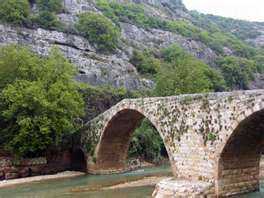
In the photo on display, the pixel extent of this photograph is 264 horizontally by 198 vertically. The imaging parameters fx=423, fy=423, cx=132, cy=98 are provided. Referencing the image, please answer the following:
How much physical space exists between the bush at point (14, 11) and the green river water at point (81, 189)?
29.7m

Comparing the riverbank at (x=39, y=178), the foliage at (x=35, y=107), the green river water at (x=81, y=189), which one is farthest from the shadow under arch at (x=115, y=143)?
the foliage at (x=35, y=107)

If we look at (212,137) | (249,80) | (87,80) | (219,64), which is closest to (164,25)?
(219,64)

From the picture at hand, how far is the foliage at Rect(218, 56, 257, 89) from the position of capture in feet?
232

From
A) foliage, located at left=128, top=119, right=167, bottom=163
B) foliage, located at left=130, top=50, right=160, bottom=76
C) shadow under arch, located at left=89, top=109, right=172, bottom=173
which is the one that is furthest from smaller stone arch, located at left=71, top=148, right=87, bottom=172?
foliage, located at left=130, top=50, right=160, bottom=76

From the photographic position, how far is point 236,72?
236 ft

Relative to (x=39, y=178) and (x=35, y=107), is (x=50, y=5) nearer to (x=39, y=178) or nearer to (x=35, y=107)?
(x=35, y=107)

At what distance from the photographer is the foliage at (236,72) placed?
7081 cm

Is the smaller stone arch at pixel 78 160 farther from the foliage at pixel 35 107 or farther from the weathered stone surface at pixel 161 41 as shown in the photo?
the weathered stone surface at pixel 161 41

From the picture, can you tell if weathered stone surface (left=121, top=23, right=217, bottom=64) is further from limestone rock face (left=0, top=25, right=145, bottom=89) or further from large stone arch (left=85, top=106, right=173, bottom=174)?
large stone arch (left=85, top=106, right=173, bottom=174)

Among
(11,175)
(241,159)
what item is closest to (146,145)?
(11,175)

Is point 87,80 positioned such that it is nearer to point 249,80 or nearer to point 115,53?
point 115,53

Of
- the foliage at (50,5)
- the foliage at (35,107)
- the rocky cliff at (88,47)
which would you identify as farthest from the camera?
the foliage at (50,5)

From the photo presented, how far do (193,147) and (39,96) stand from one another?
13.0 metres

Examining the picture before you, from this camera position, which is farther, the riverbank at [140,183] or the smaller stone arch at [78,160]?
the smaller stone arch at [78,160]
